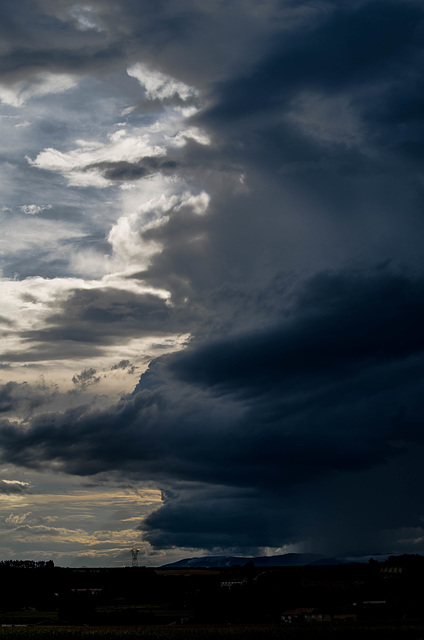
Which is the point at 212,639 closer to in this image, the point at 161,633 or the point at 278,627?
the point at 161,633

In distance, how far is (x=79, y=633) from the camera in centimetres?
17500

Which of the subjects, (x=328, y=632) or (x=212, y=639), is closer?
(x=212, y=639)

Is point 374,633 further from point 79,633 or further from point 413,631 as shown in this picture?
point 79,633

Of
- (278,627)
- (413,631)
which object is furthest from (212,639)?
(413,631)

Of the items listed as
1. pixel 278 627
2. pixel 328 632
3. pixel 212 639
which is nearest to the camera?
pixel 212 639

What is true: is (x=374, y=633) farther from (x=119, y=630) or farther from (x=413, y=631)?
(x=119, y=630)

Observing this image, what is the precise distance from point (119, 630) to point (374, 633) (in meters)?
60.8

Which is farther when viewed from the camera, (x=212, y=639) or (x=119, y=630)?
(x=119, y=630)

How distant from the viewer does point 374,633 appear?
17238 cm

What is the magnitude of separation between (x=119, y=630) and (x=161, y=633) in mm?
16525

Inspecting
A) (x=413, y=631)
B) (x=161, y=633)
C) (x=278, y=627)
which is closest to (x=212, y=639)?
(x=161, y=633)

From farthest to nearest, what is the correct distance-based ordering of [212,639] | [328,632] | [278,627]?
[278,627], [328,632], [212,639]

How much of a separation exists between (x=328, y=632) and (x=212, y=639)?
29.4 metres

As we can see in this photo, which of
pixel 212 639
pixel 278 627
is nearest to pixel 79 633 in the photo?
pixel 212 639
